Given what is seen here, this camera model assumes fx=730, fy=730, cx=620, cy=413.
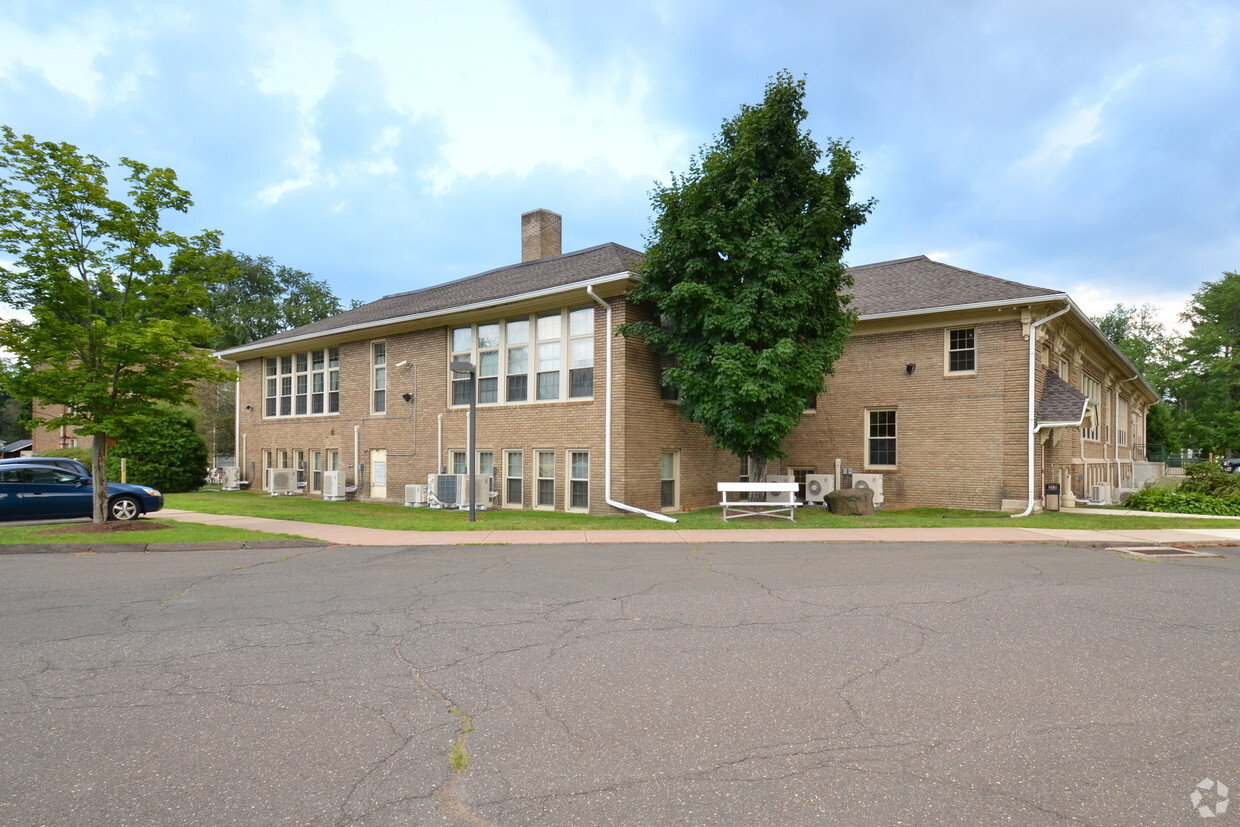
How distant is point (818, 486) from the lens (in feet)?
71.1

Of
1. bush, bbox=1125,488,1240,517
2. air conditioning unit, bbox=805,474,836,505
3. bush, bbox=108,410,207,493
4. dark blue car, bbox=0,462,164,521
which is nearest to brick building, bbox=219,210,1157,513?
air conditioning unit, bbox=805,474,836,505

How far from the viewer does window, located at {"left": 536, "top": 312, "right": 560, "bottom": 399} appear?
19.3 meters

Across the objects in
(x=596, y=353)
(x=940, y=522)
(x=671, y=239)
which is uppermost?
(x=671, y=239)

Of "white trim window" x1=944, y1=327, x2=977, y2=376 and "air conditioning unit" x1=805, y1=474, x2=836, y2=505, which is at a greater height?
"white trim window" x1=944, y1=327, x2=977, y2=376

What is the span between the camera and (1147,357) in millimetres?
69750

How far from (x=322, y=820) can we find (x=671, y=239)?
14.5 m

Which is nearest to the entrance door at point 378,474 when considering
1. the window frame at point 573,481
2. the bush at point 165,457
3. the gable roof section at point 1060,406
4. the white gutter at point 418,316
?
the white gutter at point 418,316

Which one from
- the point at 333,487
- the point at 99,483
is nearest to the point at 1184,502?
the point at 333,487

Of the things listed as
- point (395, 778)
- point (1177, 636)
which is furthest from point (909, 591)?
point (395, 778)

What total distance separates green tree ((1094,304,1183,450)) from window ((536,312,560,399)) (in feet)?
172

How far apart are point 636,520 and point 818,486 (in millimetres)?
7854

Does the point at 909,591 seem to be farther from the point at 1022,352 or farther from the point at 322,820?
the point at 1022,352

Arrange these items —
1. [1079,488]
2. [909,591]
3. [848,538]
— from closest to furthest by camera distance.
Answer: [909,591], [848,538], [1079,488]

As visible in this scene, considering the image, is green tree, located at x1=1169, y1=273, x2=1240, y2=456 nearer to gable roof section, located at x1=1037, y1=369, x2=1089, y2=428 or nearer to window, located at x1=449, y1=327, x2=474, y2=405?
gable roof section, located at x1=1037, y1=369, x2=1089, y2=428
